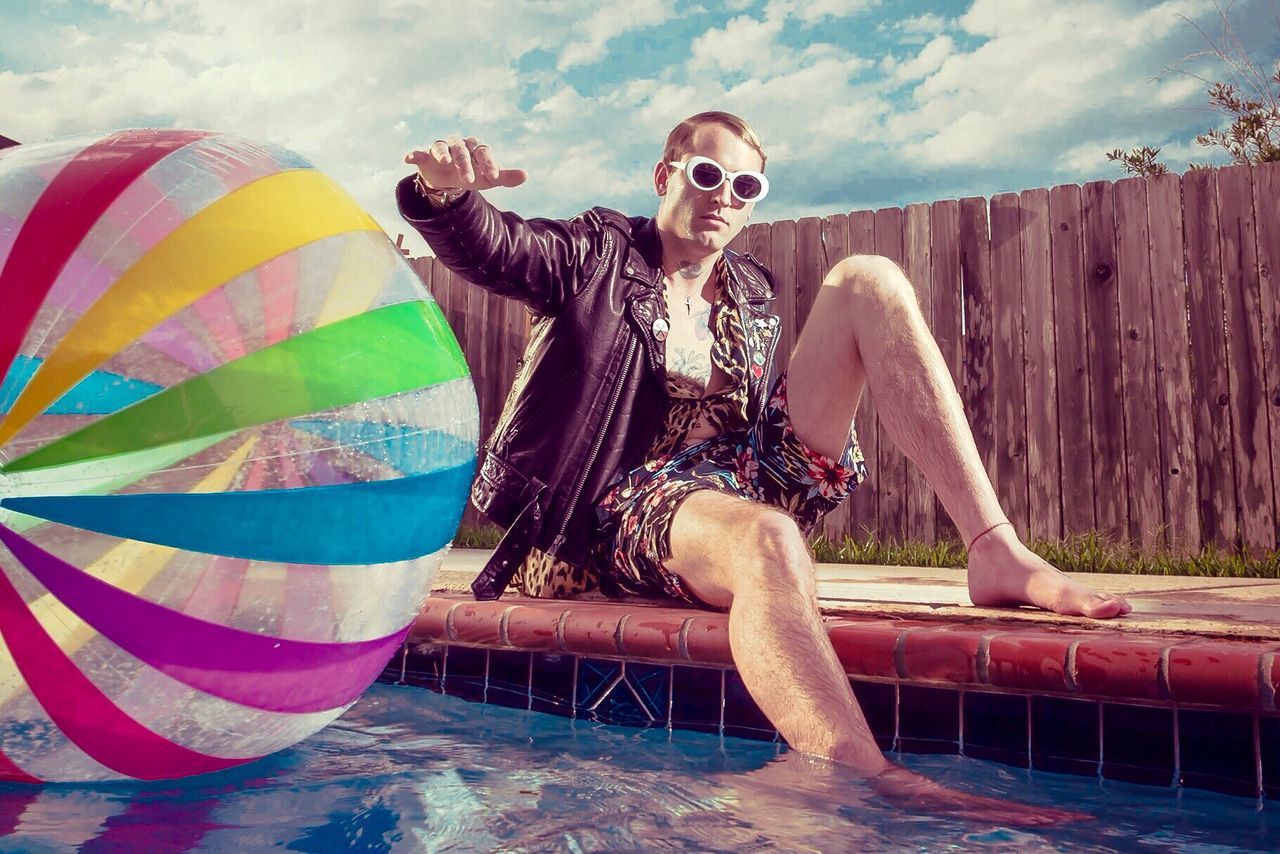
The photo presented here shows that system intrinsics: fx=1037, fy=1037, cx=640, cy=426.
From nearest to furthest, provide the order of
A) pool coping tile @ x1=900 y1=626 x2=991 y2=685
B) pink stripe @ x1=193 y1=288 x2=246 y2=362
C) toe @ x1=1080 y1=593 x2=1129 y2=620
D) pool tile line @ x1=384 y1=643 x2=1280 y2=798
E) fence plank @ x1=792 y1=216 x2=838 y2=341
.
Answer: pink stripe @ x1=193 y1=288 x2=246 y2=362 < pool tile line @ x1=384 y1=643 x2=1280 y2=798 < pool coping tile @ x1=900 y1=626 x2=991 y2=685 < toe @ x1=1080 y1=593 x2=1129 y2=620 < fence plank @ x1=792 y1=216 x2=838 y2=341

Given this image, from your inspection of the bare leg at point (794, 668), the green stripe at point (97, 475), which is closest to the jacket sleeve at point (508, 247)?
the bare leg at point (794, 668)

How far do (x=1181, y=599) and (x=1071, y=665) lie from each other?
4.71 feet

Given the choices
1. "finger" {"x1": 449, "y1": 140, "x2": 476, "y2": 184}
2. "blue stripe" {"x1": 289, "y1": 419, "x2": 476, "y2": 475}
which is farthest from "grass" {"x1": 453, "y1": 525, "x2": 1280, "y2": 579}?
"blue stripe" {"x1": 289, "y1": 419, "x2": 476, "y2": 475}

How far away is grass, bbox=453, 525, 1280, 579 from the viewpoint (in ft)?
15.3

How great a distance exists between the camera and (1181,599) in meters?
3.08

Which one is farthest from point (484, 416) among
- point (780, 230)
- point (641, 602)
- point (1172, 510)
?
point (641, 602)

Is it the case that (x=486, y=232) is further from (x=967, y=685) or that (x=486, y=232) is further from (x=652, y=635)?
(x=967, y=685)

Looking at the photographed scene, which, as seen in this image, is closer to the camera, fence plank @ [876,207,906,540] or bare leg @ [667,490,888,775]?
bare leg @ [667,490,888,775]

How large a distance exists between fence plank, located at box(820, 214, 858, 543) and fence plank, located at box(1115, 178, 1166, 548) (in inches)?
56.4

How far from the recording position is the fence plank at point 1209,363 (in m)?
5.08

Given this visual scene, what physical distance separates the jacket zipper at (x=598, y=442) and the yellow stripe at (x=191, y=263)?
1.01 meters

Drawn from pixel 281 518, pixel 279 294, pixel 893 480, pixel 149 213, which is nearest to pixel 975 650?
pixel 281 518

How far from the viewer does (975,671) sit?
78.8 inches

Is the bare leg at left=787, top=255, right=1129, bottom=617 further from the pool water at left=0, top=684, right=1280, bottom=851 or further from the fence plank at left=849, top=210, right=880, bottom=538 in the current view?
the fence plank at left=849, top=210, right=880, bottom=538
